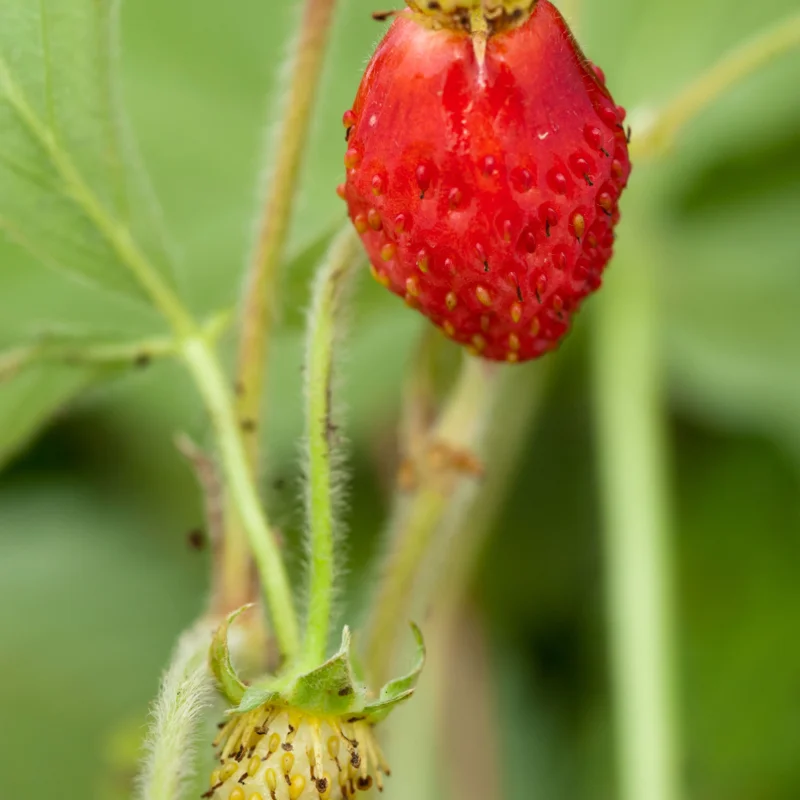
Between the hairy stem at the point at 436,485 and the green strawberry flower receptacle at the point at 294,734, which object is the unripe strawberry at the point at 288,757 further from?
the hairy stem at the point at 436,485

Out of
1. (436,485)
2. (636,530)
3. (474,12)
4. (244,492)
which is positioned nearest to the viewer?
(474,12)

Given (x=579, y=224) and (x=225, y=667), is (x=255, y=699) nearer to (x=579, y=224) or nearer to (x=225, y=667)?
(x=225, y=667)

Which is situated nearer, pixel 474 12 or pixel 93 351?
pixel 474 12

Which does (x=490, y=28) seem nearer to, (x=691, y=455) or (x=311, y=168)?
(x=311, y=168)

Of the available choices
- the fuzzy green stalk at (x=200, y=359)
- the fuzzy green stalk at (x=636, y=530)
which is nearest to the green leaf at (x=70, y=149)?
the fuzzy green stalk at (x=200, y=359)

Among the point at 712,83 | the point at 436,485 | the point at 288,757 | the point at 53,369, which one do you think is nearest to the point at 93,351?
the point at 53,369

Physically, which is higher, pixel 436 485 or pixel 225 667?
pixel 436 485

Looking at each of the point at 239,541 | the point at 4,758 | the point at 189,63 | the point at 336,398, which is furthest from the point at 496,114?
the point at 189,63
